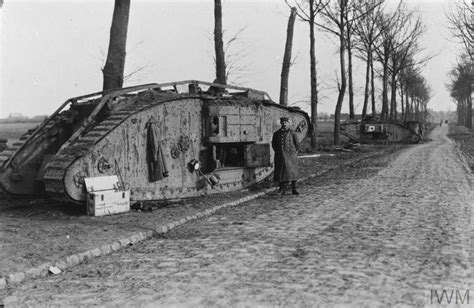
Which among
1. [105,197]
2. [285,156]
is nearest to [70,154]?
[105,197]

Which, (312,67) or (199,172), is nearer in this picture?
(199,172)

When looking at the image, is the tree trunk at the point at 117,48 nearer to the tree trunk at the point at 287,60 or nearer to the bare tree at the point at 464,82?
the tree trunk at the point at 287,60

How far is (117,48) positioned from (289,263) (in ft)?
27.0

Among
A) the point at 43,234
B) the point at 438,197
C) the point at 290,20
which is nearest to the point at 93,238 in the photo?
the point at 43,234

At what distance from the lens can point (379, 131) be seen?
33812 millimetres

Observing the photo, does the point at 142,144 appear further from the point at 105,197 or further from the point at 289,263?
the point at 289,263

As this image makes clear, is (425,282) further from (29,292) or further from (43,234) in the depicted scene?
(43,234)

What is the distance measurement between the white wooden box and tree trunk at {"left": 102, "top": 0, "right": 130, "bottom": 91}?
4287 millimetres

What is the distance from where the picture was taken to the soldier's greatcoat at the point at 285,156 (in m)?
11.1

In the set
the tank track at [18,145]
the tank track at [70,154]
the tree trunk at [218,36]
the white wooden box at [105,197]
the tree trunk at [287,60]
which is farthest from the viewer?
the tree trunk at [287,60]

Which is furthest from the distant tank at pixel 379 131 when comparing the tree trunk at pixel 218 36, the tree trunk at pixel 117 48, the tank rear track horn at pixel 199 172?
the tank rear track horn at pixel 199 172

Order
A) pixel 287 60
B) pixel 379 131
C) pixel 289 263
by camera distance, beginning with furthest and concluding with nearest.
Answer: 1. pixel 379 131
2. pixel 287 60
3. pixel 289 263

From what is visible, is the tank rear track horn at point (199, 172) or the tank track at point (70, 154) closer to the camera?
the tank track at point (70, 154)

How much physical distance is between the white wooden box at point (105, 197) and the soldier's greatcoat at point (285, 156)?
3727mm
